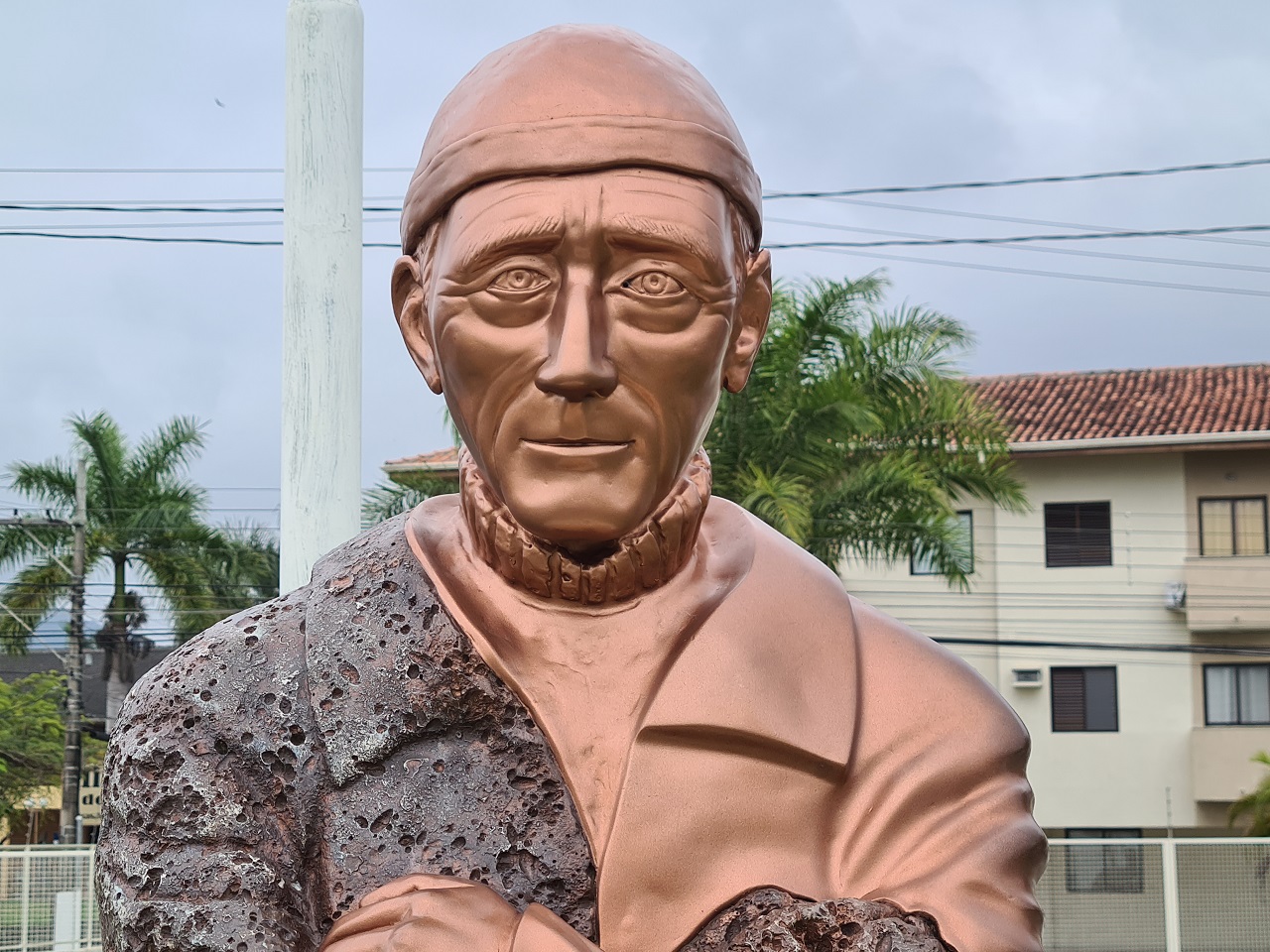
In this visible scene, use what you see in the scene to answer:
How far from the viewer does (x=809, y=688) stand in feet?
6.13

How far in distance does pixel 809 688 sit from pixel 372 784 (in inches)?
19.7

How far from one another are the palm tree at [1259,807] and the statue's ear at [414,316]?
19.9m

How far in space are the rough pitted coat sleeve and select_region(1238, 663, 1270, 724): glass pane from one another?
2215 centimetres

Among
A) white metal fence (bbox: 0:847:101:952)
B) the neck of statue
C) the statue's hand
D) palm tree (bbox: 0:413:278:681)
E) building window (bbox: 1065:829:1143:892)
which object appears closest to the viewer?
the statue's hand

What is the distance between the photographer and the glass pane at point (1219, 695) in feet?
72.8

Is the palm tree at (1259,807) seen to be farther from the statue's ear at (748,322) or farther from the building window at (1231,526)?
the statue's ear at (748,322)

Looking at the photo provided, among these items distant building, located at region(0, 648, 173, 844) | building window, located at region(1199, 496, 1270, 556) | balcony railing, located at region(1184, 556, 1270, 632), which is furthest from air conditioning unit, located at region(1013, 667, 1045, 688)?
distant building, located at region(0, 648, 173, 844)

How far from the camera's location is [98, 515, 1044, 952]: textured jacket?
1746 millimetres

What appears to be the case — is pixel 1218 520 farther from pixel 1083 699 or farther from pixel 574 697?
pixel 574 697

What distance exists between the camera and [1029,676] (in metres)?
22.6

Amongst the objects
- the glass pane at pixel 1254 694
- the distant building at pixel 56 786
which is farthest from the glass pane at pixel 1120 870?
the distant building at pixel 56 786

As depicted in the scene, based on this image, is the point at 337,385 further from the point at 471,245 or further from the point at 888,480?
the point at 888,480

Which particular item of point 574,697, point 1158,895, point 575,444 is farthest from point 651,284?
point 1158,895

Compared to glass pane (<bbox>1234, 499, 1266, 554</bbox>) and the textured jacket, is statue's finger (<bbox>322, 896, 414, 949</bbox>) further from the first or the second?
glass pane (<bbox>1234, 499, 1266, 554</bbox>)
